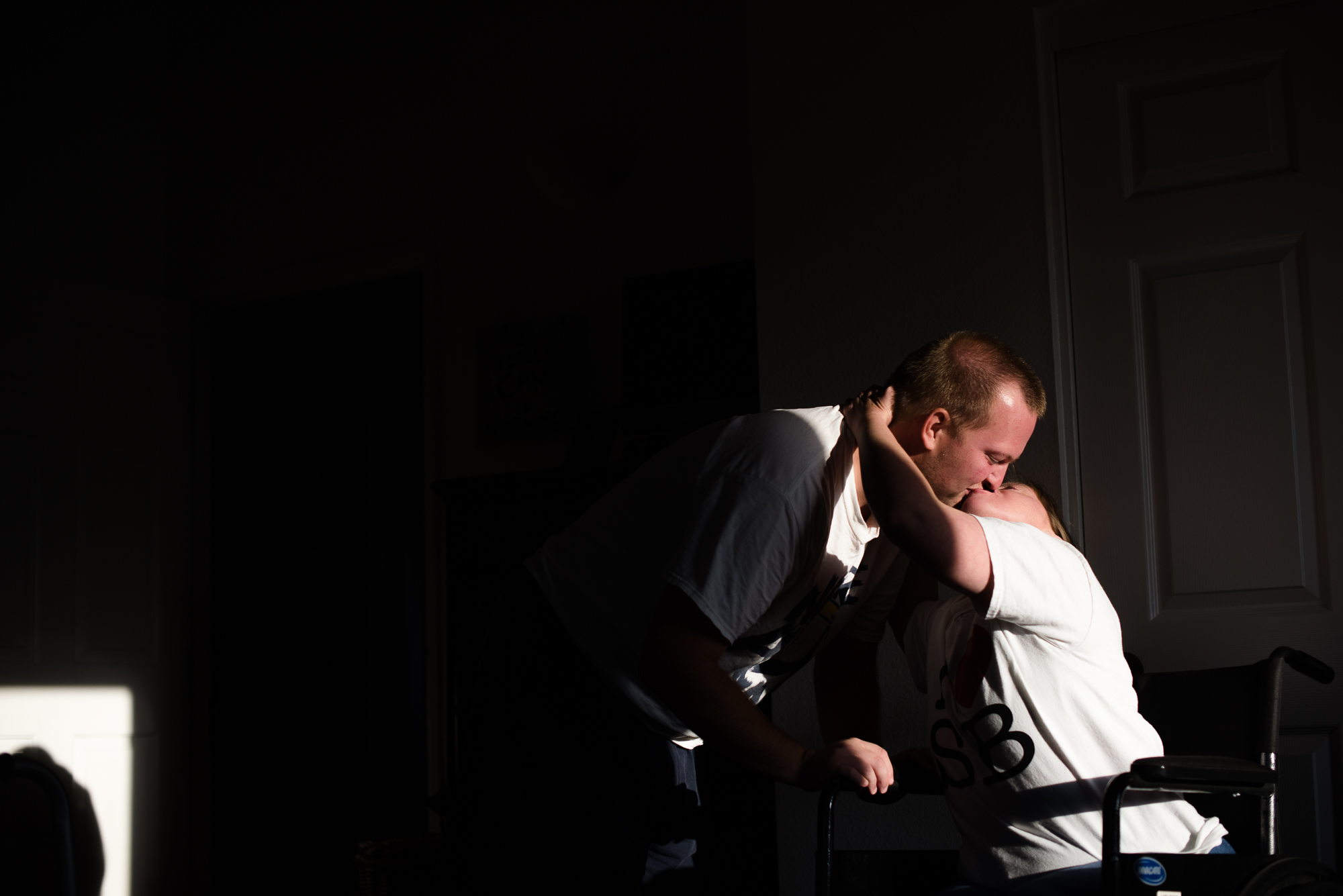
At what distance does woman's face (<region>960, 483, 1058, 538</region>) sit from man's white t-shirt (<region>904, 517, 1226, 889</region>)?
0.19m

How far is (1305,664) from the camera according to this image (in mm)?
1632

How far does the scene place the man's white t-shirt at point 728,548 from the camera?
1313 millimetres

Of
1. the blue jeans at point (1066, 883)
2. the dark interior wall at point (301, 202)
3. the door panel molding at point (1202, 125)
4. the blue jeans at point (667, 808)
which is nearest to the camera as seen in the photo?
the blue jeans at point (1066, 883)

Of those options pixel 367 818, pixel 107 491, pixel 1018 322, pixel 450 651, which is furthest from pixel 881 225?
pixel 367 818

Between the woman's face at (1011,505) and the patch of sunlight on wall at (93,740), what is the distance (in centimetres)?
305

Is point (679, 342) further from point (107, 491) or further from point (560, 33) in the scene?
point (107, 491)

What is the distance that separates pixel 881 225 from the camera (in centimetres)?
233

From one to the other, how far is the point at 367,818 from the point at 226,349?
6.50 feet

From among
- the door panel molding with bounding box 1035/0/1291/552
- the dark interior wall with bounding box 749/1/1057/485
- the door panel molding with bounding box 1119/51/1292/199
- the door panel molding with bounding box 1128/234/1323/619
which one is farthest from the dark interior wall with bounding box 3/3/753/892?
the door panel molding with bounding box 1128/234/1323/619

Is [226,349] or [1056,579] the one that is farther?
[226,349]

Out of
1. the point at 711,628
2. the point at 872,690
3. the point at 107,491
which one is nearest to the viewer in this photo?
the point at 711,628

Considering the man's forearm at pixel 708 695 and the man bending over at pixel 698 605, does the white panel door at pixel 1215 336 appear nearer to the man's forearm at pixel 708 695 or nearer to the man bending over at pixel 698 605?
the man bending over at pixel 698 605

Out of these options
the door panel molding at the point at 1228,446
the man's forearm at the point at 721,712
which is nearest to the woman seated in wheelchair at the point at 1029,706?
the man's forearm at the point at 721,712

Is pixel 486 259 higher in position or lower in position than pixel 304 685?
higher
